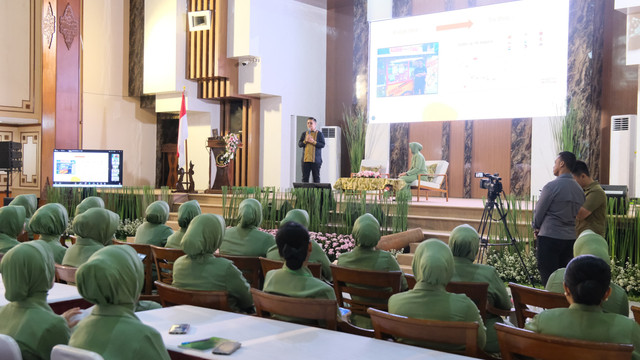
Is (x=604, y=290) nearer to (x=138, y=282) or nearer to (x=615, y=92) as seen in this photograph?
(x=138, y=282)

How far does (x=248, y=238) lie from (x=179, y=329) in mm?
1822

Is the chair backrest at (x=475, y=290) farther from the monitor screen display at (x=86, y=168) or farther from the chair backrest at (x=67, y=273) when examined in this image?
the monitor screen display at (x=86, y=168)

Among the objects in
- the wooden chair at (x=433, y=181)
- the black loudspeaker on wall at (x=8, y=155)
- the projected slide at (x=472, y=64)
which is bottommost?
the wooden chair at (x=433, y=181)

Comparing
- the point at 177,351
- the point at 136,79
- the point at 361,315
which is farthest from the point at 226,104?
the point at 177,351

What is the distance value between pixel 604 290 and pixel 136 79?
38.7ft

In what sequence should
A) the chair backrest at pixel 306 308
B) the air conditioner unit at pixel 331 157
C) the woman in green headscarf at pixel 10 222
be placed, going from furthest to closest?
the air conditioner unit at pixel 331 157 < the woman in green headscarf at pixel 10 222 < the chair backrest at pixel 306 308

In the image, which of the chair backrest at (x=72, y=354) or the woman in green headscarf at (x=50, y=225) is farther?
the woman in green headscarf at (x=50, y=225)

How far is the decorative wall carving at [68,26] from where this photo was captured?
11.0 m

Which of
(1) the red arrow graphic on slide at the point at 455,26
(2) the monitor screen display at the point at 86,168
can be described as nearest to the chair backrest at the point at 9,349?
(2) the monitor screen display at the point at 86,168

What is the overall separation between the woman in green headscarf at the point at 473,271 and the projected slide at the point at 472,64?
720 centimetres

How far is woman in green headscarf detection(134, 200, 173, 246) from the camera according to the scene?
4.51 metres

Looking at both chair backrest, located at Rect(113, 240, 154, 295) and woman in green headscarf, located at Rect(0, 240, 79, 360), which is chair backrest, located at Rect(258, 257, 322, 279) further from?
woman in green headscarf, located at Rect(0, 240, 79, 360)

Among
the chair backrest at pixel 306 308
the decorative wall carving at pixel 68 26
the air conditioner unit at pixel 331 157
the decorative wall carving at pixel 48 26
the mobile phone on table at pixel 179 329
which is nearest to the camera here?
the mobile phone on table at pixel 179 329

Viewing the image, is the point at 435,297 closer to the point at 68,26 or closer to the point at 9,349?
the point at 9,349
